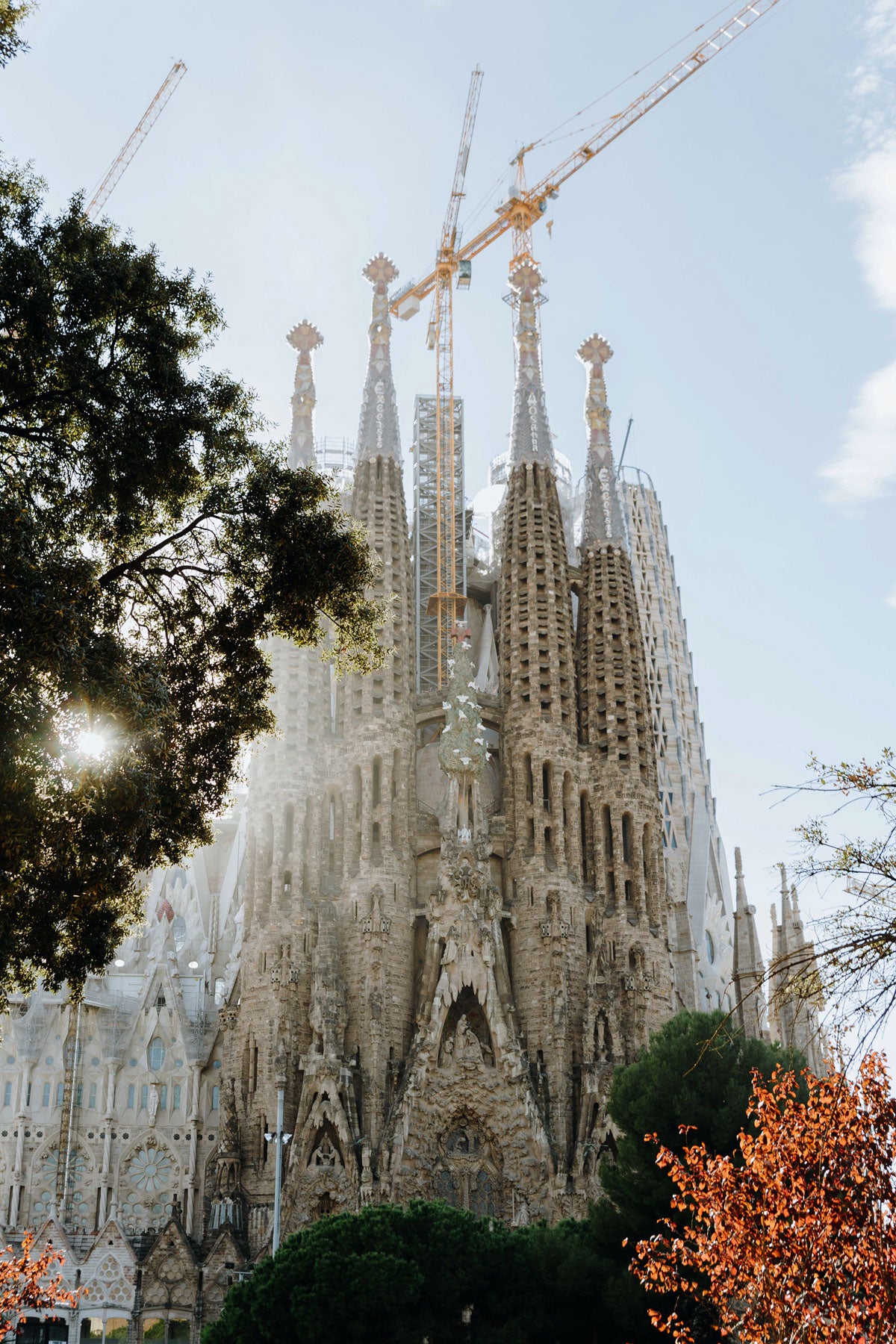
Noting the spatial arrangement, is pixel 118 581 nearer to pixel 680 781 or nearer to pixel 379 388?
pixel 379 388

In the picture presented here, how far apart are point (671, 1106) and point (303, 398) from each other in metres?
25.6

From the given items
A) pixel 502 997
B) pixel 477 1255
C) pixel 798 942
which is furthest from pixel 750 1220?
pixel 798 942

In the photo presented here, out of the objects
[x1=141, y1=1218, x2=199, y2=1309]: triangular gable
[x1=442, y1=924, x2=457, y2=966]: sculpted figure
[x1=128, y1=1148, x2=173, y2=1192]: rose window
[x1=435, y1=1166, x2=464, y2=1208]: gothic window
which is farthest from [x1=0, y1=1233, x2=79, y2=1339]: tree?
[x1=128, y1=1148, x2=173, y2=1192]: rose window

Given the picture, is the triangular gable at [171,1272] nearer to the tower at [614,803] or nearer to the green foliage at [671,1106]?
the tower at [614,803]

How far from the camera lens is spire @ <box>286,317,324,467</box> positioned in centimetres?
4128

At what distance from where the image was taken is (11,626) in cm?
1039

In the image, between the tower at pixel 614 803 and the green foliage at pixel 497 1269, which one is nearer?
the green foliage at pixel 497 1269

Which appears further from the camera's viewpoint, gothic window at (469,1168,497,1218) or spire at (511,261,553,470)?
spire at (511,261,553,470)

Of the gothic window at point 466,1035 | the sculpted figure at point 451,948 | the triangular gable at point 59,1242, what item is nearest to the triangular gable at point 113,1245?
the triangular gable at point 59,1242

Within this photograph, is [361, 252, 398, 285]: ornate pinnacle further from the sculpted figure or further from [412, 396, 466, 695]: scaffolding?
the sculpted figure

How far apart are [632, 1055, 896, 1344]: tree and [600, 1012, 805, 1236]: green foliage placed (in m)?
13.2

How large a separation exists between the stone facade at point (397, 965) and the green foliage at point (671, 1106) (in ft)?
23.4

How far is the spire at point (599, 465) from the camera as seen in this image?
42.8m

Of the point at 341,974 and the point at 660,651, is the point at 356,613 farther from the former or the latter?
the point at 660,651
